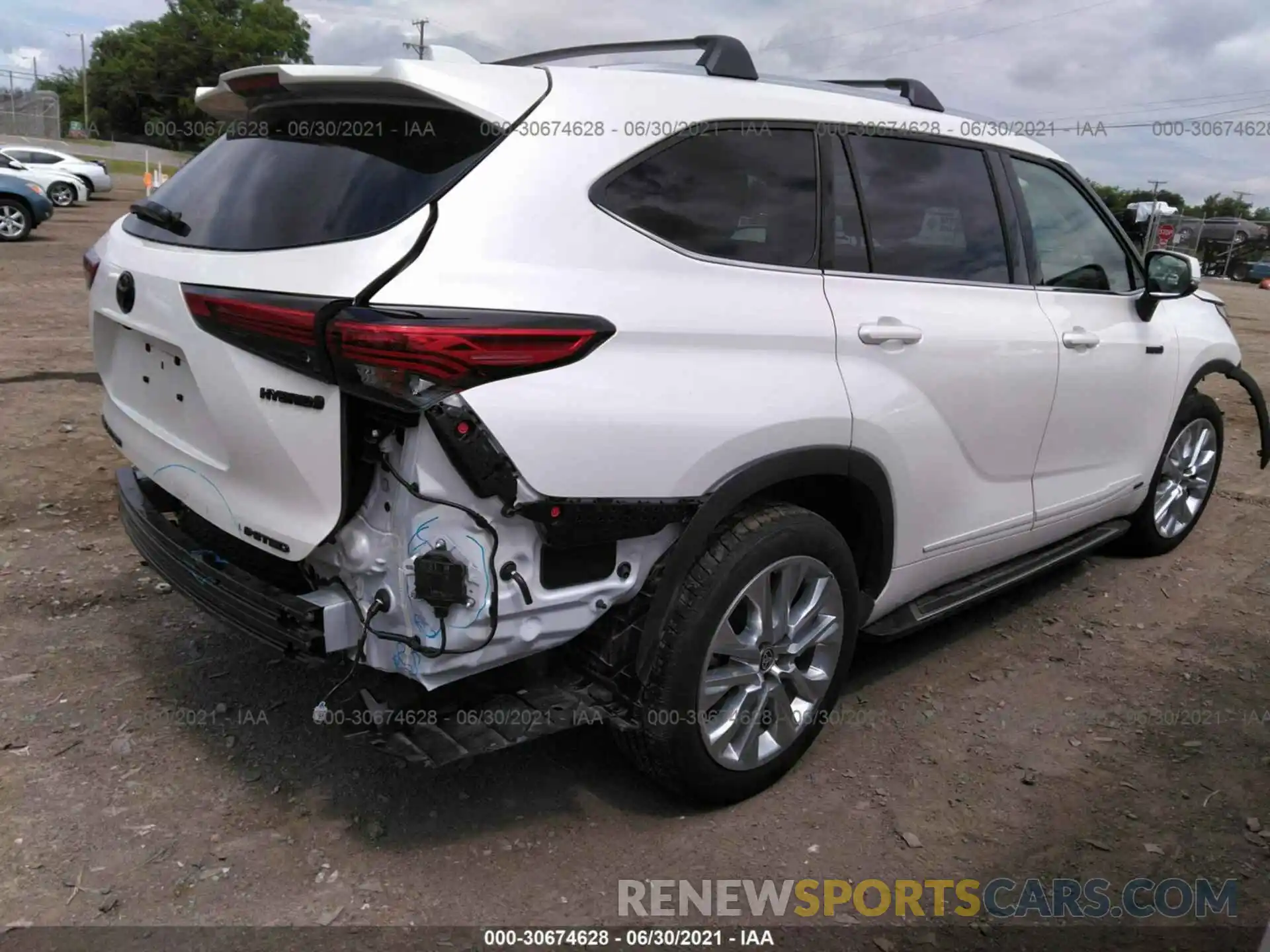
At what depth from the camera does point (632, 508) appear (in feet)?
7.81

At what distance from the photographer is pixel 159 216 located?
9.35 feet

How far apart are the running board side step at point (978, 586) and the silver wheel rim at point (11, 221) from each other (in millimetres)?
18033

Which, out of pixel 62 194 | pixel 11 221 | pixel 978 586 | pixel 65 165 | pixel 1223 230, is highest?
pixel 978 586

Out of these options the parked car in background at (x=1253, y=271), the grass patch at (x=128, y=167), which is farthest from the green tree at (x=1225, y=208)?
the grass patch at (x=128, y=167)

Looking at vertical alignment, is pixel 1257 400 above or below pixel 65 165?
above

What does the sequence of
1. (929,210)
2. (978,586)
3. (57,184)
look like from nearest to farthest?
(929,210) < (978,586) < (57,184)

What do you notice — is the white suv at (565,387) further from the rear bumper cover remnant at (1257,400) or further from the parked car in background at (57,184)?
the parked car in background at (57,184)

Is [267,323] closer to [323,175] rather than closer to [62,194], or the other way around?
Result: [323,175]

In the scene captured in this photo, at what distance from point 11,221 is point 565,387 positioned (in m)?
18.2

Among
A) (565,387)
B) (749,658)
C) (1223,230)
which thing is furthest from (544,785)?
(1223,230)

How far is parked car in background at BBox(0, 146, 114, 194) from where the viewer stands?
2462 centimetres

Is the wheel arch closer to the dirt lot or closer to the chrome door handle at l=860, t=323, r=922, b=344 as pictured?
the chrome door handle at l=860, t=323, r=922, b=344

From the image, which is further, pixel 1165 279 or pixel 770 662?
pixel 1165 279

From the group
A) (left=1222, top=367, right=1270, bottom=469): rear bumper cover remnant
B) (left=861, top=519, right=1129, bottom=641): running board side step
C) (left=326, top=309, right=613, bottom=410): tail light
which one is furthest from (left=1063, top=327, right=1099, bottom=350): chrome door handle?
(left=326, top=309, right=613, bottom=410): tail light
